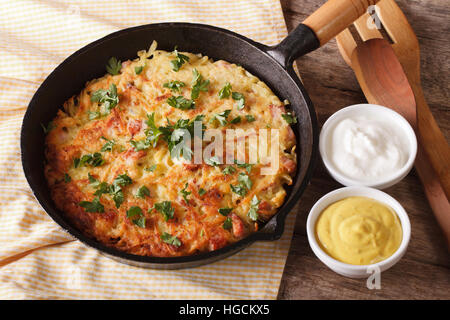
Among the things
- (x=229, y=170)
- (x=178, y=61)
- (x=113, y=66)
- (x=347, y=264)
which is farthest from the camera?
(x=113, y=66)

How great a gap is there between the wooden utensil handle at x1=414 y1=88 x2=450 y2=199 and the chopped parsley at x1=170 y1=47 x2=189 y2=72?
1.96m

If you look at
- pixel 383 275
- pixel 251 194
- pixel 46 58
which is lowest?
pixel 383 275

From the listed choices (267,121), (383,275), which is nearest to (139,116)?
(267,121)

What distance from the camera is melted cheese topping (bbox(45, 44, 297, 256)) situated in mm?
3566

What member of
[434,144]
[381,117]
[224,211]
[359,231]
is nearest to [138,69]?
[224,211]

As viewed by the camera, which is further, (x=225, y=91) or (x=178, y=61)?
(x=178, y=61)

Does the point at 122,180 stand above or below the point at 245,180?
above

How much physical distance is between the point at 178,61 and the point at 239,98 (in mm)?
605

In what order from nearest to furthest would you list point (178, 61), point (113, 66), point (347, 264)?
point (347, 264), point (178, 61), point (113, 66)

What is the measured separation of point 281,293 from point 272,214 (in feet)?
1.98

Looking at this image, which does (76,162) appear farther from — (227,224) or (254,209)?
(254,209)

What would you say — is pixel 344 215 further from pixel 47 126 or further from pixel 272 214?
pixel 47 126

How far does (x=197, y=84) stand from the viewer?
4.06 m
